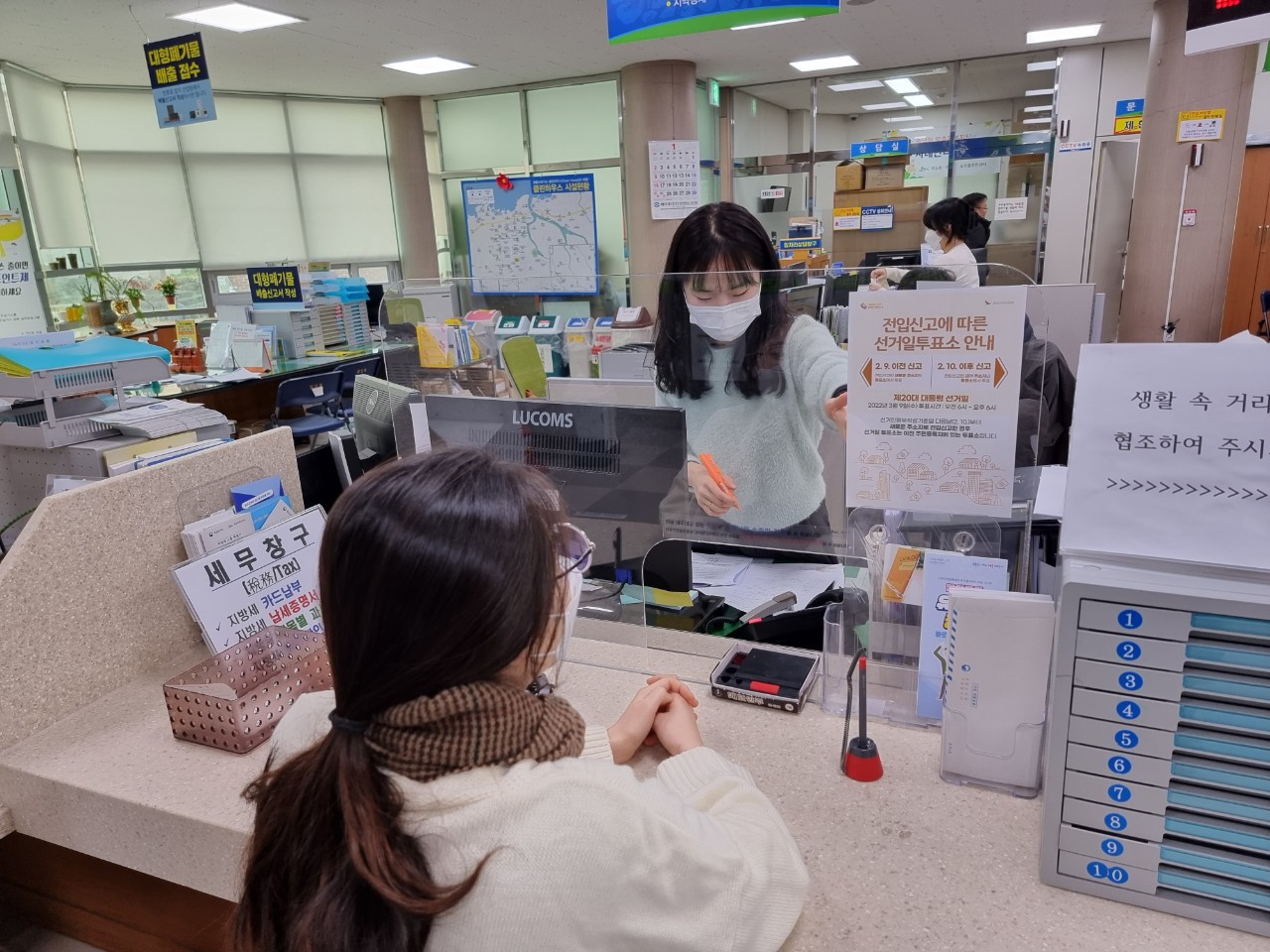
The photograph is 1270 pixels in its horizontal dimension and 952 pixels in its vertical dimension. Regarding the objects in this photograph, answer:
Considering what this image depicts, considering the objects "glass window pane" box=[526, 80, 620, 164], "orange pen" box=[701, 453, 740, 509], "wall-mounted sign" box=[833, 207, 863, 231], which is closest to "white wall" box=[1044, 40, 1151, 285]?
"wall-mounted sign" box=[833, 207, 863, 231]

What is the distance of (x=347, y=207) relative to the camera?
27.4ft

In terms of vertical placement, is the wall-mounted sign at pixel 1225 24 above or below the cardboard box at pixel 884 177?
below

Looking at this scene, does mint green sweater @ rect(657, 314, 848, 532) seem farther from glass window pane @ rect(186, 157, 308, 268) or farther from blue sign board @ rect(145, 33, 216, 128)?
glass window pane @ rect(186, 157, 308, 268)

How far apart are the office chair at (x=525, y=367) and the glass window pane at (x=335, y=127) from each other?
25.0ft

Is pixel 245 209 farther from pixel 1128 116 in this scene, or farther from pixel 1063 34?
pixel 1128 116

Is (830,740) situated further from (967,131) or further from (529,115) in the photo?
(529,115)

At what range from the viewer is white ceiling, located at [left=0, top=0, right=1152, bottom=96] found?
483 centimetres

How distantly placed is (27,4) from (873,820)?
5.76 m

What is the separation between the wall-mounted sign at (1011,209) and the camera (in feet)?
23.5

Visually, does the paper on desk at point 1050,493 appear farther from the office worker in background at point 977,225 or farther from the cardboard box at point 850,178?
the cardboard box at point 850,178

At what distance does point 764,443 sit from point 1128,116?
7338mm

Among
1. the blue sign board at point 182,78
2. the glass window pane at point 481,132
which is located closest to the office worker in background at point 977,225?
the glass window pane at point 481,132

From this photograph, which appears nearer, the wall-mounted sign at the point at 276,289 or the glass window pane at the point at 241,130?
the wall-mounted sign at the point at 276,289

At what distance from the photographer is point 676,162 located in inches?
284
